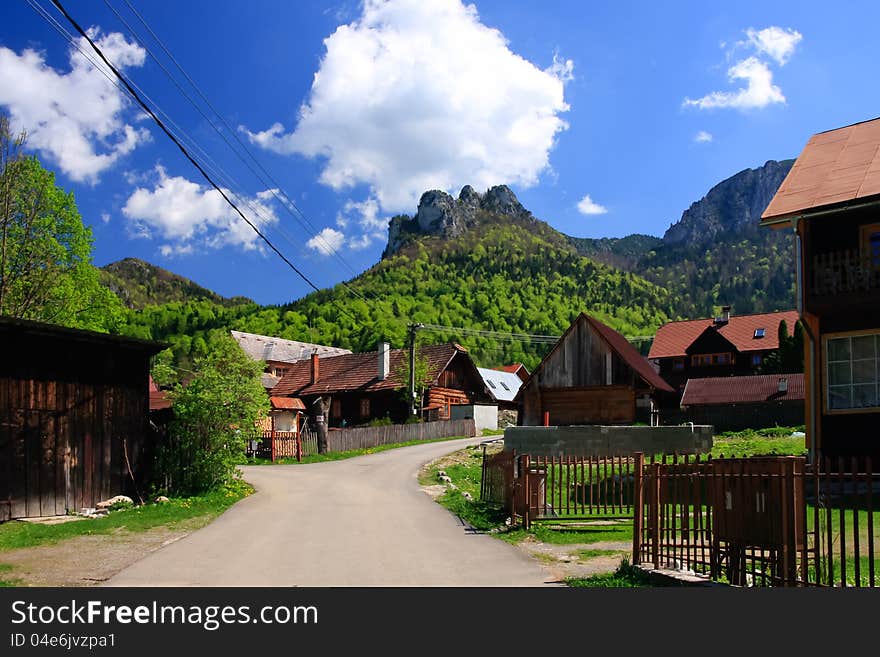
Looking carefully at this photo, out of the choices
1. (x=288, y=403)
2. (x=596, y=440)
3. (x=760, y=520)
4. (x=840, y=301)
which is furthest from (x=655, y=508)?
(x=288, y=403)

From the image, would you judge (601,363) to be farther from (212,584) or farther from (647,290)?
(647,290)

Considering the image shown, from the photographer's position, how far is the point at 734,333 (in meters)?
65.9

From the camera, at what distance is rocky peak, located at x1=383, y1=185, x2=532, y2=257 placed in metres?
177

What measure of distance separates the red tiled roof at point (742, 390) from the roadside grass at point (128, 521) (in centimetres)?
3465

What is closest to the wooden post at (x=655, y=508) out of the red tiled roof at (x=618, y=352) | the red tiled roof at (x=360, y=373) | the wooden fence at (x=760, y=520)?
the wooden fence at (x=760, y=520)

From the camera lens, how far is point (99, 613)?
821 centimetres

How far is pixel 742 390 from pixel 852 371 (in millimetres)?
30034

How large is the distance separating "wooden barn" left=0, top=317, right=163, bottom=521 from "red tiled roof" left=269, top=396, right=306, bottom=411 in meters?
33.8

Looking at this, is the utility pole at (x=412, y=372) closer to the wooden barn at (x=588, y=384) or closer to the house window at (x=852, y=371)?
the wooden barn at (x=588, y=384)

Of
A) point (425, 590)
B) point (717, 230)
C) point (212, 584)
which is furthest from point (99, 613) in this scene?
point (717, 230)

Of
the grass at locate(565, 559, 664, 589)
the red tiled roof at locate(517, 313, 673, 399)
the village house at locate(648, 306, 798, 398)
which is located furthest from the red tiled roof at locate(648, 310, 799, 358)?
the grass at locate(565, 559, 664, 589)

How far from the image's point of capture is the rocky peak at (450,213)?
17712 cm

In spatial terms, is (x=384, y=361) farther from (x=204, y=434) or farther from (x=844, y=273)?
(x=844, y=273)

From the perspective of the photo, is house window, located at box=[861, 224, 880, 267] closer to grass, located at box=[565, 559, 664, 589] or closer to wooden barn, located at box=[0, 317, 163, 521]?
grass, located at box=[565, 559, 664, 589]
